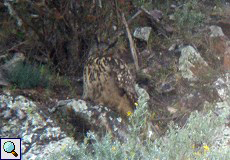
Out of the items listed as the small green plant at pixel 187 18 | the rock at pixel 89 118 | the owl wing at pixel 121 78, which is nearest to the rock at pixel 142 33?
the small green plant at pixel 187 18

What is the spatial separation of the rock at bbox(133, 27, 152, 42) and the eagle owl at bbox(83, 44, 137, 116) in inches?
65.7

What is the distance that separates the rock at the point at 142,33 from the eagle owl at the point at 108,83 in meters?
1.67

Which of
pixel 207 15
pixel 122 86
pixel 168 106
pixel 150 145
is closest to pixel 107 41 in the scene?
pixel 122 86

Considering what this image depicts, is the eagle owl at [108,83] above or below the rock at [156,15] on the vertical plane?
below

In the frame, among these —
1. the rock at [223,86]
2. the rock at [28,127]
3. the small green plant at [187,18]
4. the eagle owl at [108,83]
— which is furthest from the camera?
the small green plant at [187,18]

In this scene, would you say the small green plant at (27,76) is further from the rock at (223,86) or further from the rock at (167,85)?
the rock at (223,86)

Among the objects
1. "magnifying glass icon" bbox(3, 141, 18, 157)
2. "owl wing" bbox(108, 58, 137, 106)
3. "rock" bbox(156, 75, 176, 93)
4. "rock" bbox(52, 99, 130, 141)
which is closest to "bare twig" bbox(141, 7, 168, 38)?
"rock" bbox(156, 75, 176, 93)

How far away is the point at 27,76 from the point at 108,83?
0.90 meters

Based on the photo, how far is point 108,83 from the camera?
5.09 metres

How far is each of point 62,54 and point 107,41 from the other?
0.73 metres

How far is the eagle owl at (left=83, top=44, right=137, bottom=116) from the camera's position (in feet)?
16.6

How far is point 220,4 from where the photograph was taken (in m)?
7.84

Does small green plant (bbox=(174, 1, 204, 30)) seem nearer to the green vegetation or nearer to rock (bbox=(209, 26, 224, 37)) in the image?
rock (bbox=(209, 26, 224, 37))

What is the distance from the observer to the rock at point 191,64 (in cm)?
624
